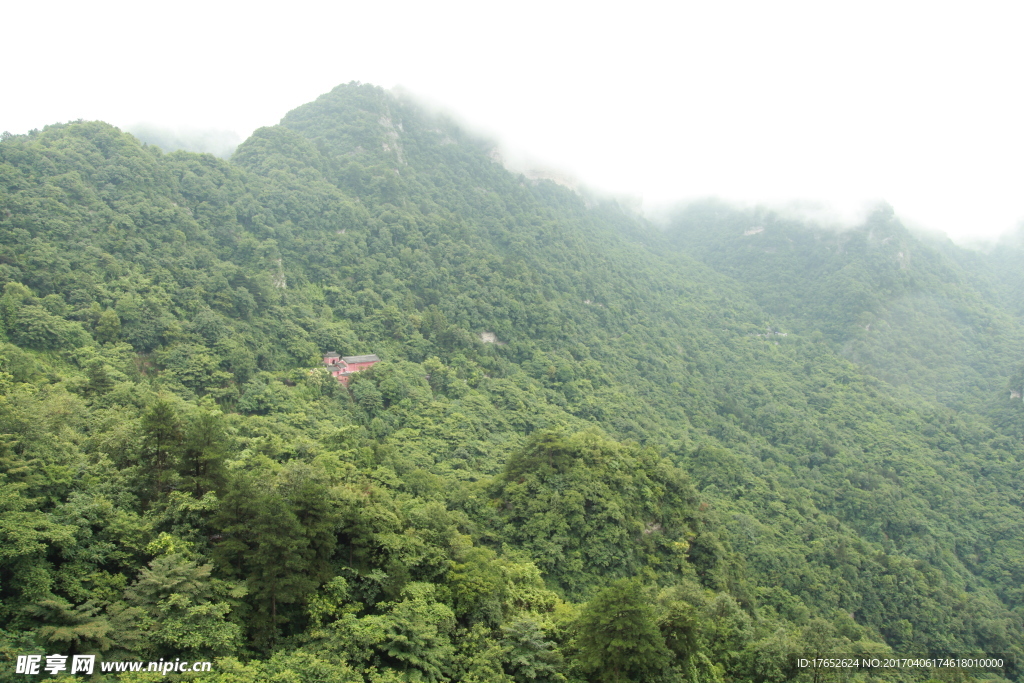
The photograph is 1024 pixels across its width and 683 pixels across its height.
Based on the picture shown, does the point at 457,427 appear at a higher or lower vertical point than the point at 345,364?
lower

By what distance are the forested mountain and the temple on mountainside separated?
1.24 m

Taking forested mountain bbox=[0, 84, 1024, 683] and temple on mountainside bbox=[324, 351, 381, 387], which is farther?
temple on mountainside bbox=[324, 351, 381, 387]

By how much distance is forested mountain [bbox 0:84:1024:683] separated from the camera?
15680mm

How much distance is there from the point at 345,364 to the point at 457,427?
1251cm

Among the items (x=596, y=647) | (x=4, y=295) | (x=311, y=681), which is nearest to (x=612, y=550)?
(x=596, y=647)

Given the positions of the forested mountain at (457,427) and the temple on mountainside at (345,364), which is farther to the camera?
the temple on mountainside at (345,364)

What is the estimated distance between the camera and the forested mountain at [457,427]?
15.7 m

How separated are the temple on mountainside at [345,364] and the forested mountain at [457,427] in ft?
4.08

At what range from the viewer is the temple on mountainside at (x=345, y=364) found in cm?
4875

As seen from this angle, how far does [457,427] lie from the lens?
46469 millimetres

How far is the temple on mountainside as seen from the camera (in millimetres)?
48750

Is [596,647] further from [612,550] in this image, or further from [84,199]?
[84,199]

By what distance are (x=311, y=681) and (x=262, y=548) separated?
378 centimetres

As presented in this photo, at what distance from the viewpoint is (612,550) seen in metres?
30.6
